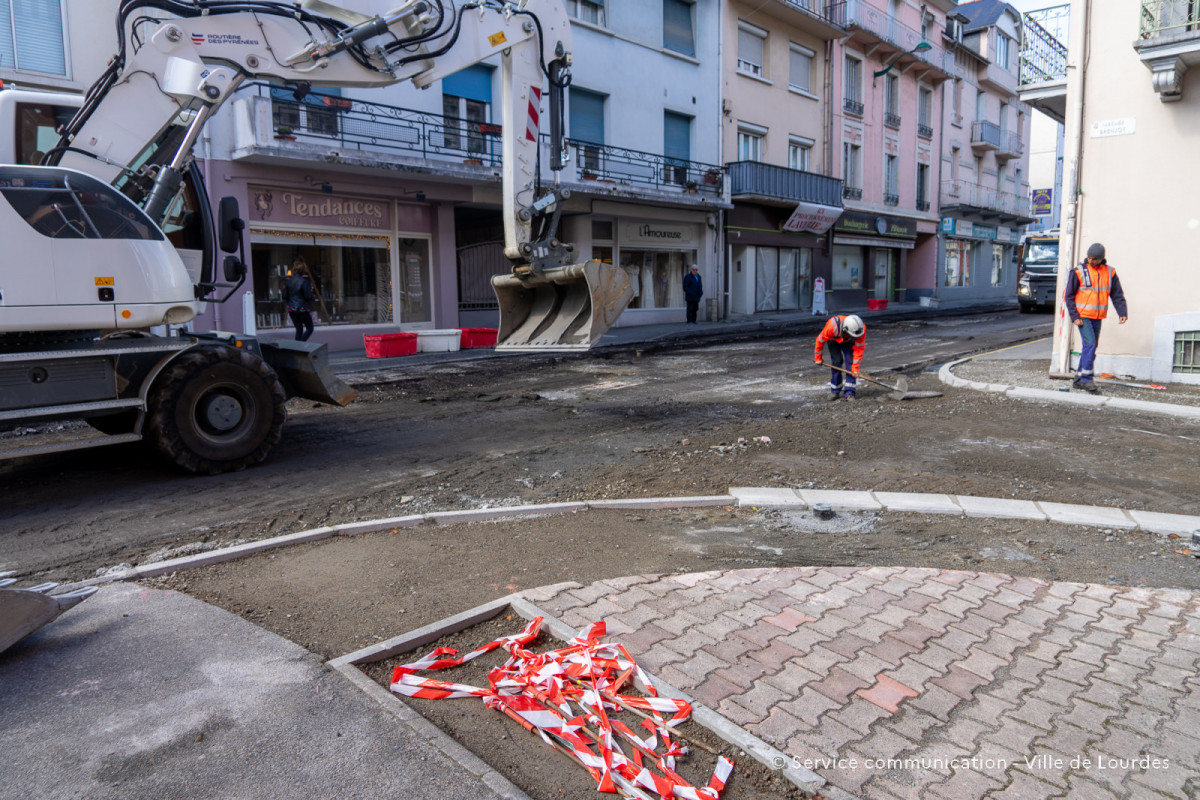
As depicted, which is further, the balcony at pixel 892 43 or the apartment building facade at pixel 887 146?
the apartment building facade at pixel 887 146

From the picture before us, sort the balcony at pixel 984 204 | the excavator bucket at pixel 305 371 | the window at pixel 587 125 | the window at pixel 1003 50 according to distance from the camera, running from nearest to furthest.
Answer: the excavator bucket at pixel 305 371, the window at pixel 587 125, the balcony at pixel 984 204, the window at pixel 1003 50

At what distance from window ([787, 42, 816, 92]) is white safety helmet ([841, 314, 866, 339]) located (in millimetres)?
21944

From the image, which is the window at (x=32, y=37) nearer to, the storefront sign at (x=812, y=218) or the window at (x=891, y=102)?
the storefront sign at (x=812, y=218)

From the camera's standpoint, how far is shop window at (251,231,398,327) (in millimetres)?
16297

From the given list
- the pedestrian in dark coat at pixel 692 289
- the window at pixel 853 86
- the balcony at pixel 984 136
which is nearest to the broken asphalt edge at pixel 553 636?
the pedestrian in dark coat at pixel 692 289

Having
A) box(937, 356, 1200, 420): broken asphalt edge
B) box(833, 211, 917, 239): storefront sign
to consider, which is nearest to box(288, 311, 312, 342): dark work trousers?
box(937, 356, 1200, 420): broken asphalt edge

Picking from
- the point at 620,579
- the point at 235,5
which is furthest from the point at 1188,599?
the point at 235,5

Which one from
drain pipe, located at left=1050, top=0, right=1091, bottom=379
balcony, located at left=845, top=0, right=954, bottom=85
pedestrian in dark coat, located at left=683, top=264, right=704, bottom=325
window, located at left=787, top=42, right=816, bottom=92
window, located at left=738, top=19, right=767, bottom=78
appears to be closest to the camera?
drain pipe, located at left=1050, top=0, right=1091, bottom=379

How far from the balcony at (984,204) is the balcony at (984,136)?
1.90 metres

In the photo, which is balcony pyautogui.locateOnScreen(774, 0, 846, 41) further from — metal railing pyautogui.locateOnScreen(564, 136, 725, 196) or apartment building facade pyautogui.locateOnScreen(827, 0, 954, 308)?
metal railing pyautogui.locateOnScreen(564, 136, 725, 196)

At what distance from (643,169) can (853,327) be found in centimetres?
1488

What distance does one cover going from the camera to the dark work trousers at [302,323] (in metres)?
15.3

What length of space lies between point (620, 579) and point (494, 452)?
3545 millimetres

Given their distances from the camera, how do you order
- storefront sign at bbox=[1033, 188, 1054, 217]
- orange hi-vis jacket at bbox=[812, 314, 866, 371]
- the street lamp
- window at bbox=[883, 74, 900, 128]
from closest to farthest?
orange hi-vis jacket at bbox=[812, 314, 866, 371] → the street lamp → window at bbox=[883, 74, 900, 128] → storefront sign at bbox=[1033, 188, 1054, 217]
